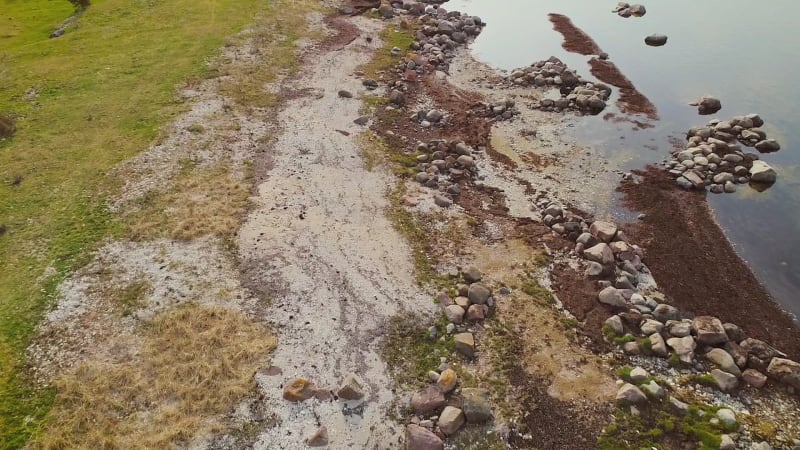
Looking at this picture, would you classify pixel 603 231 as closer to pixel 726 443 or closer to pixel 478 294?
pixel 478 294

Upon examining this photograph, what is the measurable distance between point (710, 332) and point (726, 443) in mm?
5678

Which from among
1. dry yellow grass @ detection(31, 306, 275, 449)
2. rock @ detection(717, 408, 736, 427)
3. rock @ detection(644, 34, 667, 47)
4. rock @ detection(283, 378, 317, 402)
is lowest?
rock @ detection(717, 408, 736, 427)

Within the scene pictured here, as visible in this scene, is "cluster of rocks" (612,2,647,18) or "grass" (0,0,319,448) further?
"cluster of rocks" (612,2,647,18)

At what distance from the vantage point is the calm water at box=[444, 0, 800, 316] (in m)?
30.8

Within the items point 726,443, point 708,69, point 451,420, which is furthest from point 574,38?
point 451,420

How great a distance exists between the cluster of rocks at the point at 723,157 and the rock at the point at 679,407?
19.4 metres

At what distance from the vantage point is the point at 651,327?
22.8 meters

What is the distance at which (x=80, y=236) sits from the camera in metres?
27.3

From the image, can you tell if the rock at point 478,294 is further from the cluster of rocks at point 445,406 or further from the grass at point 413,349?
the grass at point 413,349

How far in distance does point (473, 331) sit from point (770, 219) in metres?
22.8

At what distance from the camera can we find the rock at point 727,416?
1891 cm

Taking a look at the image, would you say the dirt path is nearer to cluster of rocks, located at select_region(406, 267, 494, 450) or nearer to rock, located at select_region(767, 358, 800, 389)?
cluster of rocks, located at select_region(406, 267, 494, 450)

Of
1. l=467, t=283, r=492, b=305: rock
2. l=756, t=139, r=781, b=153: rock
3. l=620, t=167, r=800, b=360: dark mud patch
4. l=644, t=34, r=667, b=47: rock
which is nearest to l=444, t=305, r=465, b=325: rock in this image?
l=467, t=283, r=492, b=305: rock

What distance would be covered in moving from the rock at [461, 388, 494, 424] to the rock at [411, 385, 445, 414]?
90 cm
